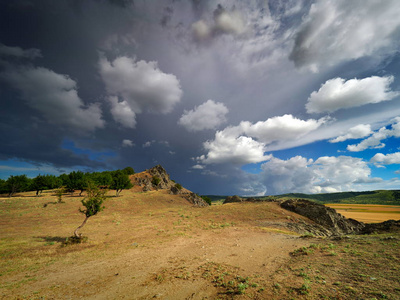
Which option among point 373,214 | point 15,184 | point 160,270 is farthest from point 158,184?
point 373,214

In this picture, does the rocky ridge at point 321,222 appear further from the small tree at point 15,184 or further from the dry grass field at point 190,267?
the small tree at point 15,184

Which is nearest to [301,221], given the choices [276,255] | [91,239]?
[276,255]

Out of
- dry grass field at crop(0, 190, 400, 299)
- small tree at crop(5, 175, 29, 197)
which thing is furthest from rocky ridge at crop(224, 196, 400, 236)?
small tree at crop(5, 175, 29, 197)

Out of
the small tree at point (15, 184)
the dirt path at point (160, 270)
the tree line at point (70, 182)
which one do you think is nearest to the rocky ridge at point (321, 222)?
the dirt path at point (160, 270)

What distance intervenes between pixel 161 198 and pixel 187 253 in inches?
2017

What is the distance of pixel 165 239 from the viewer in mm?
21422

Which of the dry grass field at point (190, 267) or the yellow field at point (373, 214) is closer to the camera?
the dry grass field at point (190, 267)

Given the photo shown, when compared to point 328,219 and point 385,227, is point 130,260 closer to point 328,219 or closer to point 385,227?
point 385,227

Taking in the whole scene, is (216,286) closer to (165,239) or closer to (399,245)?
(165,239)

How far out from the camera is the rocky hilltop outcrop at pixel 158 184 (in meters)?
73.8

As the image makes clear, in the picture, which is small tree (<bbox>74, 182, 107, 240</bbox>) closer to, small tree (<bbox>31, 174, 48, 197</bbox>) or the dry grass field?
the dry grass field

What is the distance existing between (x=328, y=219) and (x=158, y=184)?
278 ft

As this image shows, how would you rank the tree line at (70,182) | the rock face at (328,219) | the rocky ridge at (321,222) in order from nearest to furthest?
1. the rocky ridge at (321,222)
2. the rock face at (328,219)
3. the tree line at (70,182)

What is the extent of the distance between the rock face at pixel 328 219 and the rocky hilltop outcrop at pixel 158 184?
41.9m
